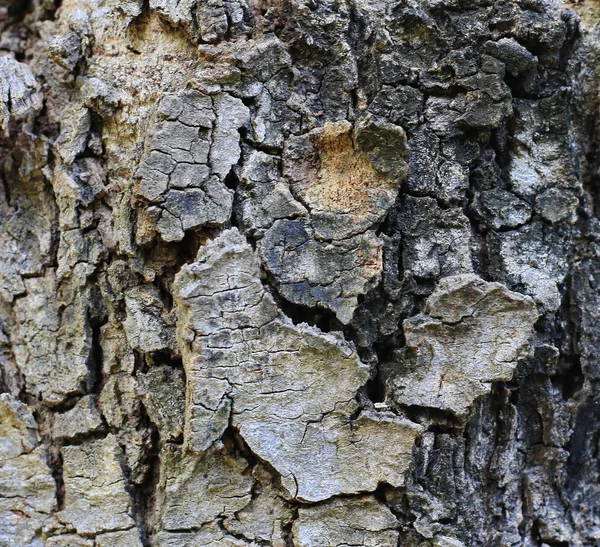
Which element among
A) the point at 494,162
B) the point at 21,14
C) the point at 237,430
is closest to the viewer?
the point at 237,430

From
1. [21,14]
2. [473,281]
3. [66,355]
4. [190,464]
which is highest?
[21,14]

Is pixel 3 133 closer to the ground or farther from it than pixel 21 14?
closer to the ground

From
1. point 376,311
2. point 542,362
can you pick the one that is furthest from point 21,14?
point 542,362

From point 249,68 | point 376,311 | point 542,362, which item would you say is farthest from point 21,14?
point 542,362

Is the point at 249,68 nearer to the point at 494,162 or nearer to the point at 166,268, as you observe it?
the point at 166,268

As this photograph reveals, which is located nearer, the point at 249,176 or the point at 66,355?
the point at 249,176

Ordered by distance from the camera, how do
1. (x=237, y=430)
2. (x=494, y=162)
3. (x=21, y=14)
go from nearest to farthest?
(x=237, y=430)
(x=494, y=162)
(x=21, y=14)
